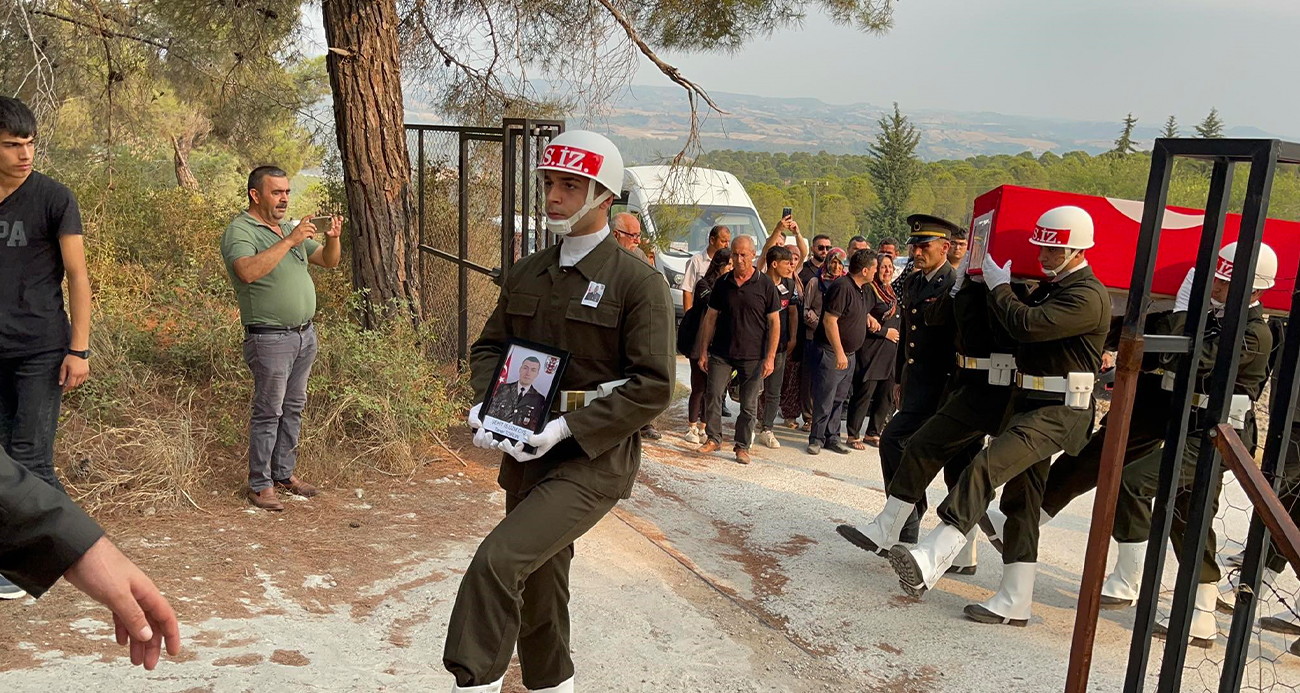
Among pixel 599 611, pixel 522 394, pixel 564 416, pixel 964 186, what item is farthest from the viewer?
pixel 964 186

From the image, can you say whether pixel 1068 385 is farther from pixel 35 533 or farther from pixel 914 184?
pixel 914 184

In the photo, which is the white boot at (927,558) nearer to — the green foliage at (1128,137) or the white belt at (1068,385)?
the white belt at (1068,385)

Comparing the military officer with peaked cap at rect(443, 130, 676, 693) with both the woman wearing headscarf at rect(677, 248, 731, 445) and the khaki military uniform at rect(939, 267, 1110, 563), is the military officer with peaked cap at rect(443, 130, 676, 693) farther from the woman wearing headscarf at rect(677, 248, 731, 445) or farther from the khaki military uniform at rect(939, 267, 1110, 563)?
the woman wearing headscarf at rect(677, 248, 731, 445)

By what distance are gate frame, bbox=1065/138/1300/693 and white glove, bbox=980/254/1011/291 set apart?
7.35ft

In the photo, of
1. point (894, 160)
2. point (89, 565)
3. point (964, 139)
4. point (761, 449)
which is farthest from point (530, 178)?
point (964, 139)

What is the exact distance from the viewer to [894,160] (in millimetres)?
66750

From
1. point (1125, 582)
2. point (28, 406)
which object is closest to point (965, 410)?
point (1125, 582)

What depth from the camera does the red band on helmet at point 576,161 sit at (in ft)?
12.0

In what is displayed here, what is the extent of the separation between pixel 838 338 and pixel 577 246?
548cm

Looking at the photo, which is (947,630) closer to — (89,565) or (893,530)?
(893,530)

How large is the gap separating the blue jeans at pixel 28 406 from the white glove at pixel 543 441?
89.7 inches

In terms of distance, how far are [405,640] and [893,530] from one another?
282cm

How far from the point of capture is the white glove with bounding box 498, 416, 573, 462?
352 cm

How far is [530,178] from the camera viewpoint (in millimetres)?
7809
